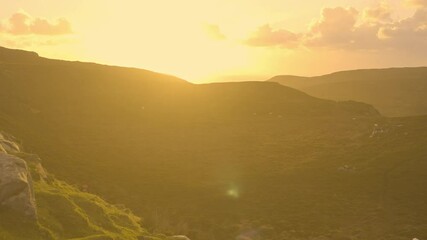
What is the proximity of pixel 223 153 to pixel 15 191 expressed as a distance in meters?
59.5

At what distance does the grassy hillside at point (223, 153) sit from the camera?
56.3 metres

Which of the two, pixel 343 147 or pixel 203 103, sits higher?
pixel 203 103

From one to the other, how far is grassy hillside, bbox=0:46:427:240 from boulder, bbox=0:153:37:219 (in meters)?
18.4

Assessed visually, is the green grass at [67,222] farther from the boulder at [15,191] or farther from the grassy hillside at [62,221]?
the boulder at [15,191]

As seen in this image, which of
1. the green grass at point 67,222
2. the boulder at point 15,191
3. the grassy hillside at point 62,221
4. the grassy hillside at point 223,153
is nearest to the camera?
the green grass at point 67,222

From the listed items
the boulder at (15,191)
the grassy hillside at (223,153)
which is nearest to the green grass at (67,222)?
the boulder at (15,191)

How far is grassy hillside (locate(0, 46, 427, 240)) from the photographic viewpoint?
56281 millimetres

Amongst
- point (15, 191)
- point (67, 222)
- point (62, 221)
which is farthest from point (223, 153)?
point (15, 191)

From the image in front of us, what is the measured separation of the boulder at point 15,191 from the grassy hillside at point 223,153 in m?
18.4

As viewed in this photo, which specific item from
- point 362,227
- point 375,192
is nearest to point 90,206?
point 362,227

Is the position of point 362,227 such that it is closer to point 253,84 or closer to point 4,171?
point 4,171

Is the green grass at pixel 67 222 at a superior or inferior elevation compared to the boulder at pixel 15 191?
inferior

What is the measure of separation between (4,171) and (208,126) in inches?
3170

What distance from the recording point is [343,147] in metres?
88.7
